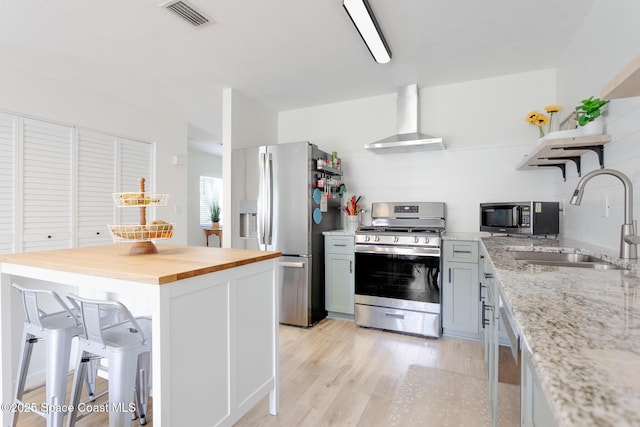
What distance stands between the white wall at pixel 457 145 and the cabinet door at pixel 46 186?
2.84m

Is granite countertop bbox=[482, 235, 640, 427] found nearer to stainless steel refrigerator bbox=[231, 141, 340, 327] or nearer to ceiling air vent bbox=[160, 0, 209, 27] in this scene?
stainless steel refrigerator bbox=[231, 141, 340, 327]

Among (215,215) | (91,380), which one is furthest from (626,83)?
(215,215)

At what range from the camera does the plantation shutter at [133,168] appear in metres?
3.99

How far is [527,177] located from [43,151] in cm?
481

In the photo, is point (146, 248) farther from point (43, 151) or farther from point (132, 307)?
point (43, 151)

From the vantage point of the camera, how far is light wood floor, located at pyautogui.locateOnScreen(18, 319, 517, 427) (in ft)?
5.88

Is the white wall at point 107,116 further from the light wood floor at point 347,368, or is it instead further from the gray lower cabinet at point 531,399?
the gray lower cabinet at point 531,399

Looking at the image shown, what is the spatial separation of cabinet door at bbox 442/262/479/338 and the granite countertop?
178 cm

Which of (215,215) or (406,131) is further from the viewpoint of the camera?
(215,215)

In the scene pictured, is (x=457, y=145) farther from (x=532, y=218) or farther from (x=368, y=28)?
(x=368, y=28)

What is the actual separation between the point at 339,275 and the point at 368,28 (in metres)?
2.28

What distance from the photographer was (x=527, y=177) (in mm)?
3184

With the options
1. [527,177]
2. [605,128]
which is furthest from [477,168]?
[605,128]

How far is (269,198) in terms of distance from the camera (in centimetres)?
338
